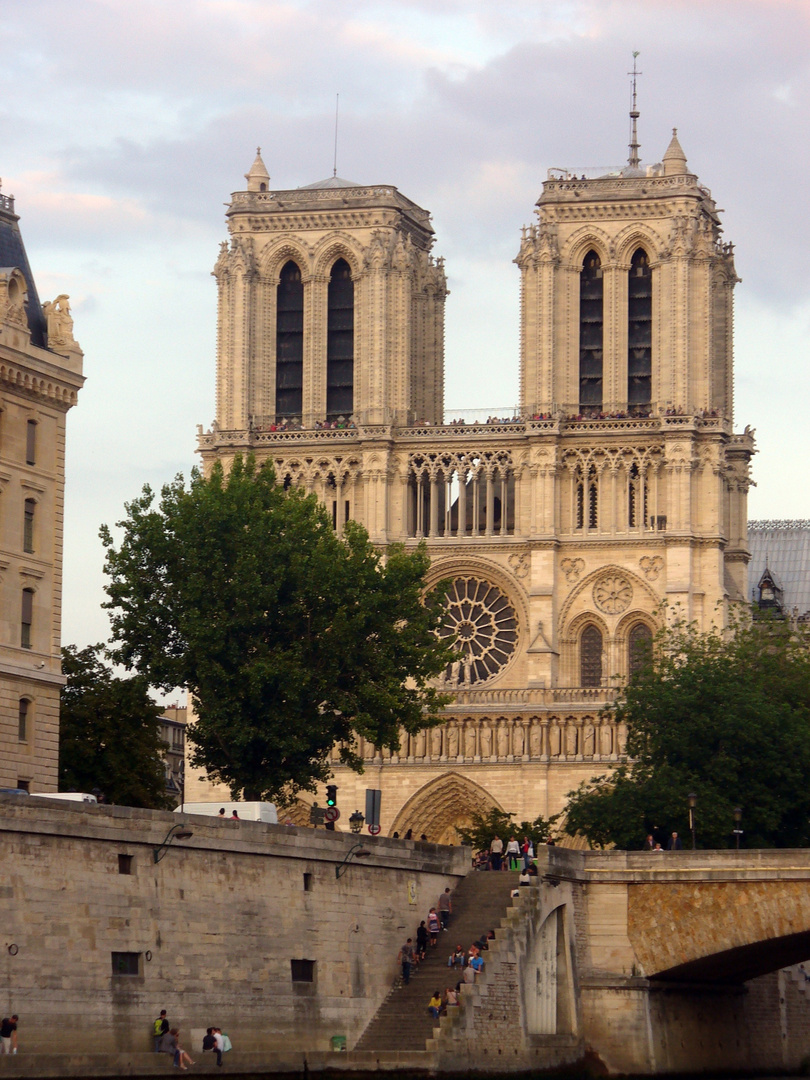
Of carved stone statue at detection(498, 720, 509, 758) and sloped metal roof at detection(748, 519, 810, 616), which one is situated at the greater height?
sloped metal roof at detection(748, 519, 810, 616)

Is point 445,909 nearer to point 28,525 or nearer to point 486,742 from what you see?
point 28,525

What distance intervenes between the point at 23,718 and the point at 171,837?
456 inches

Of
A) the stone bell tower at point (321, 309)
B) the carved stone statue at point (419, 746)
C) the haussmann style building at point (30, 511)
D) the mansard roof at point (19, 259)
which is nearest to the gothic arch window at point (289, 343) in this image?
the stone bell tower at point (321, 309)

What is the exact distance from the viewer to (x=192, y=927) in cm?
5031

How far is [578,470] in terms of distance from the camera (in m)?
97.5

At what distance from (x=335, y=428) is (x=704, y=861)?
42.9 m

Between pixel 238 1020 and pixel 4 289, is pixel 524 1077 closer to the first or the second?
pixel 238 1020

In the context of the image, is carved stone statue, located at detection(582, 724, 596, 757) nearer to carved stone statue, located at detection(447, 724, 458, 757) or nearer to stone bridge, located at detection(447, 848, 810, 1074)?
carved stone statue, located at detection(447, 724, 458, 757)

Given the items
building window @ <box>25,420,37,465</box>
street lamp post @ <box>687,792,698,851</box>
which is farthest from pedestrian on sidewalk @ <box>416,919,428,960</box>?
building window @ <box>25,420,37,465</box>

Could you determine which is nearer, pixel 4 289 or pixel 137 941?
pixel 137 941

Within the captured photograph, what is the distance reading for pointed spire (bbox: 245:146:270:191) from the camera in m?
104

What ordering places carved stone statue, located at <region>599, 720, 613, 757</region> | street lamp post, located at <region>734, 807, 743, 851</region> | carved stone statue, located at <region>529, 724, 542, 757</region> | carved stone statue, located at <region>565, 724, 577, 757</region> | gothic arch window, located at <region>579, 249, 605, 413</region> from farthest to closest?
gothic arch window, located at <region>579, 249, 605, 413</region>, carved stone statue, located at <region>529, 724, 542, 757</region>, carved stone statue, located at <region>565, 724, 577, 757</region>, carved stone statue, located at <region>599, 720, 613, 757</region>, street lamp post, located at <region>734, 807, 743, 851</region>

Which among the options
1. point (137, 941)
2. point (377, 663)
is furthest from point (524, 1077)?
point (377, 663)

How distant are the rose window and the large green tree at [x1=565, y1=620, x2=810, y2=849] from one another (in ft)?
72.6
